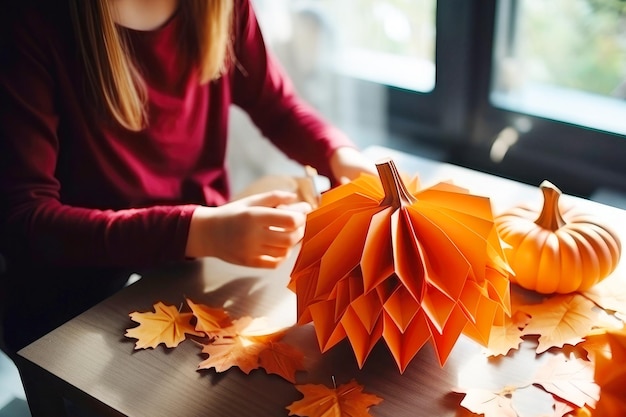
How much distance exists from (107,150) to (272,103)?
0.83 ft

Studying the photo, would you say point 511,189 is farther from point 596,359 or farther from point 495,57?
point 495,57

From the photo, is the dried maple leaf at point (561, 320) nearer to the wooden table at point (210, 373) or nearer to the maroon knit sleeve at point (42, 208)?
the wooden table at point (210, 373)

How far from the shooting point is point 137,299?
756 mm

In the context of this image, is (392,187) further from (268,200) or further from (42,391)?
(42,391)

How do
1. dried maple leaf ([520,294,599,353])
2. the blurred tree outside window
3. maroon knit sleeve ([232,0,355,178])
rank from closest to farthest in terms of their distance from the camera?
dried maple leaf ([520,294,599,353]) → maroon knit sleeve ([232,0,355,178]) → the blurred tree outside window

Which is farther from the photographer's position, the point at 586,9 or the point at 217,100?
the point at 586,9

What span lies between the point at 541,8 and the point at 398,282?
780mm

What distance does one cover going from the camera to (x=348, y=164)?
90 centimetres

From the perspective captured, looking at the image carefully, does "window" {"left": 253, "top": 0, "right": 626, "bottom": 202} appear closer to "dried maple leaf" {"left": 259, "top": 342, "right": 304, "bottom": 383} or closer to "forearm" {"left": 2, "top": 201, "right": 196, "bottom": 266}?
"forearm" {"left": 2, "top": 201, "right": 196, "bottom": 266}

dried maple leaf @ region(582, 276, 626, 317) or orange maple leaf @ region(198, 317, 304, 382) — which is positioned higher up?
orange maple leaf @ region(198, 317, 304, 382)

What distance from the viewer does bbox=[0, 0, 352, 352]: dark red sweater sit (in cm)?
79

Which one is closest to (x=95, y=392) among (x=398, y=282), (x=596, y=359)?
(x=398, y=282)

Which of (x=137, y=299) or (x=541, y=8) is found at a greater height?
(x=541, y=8)

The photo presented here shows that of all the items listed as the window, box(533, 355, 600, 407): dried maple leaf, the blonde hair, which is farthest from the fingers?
the window
